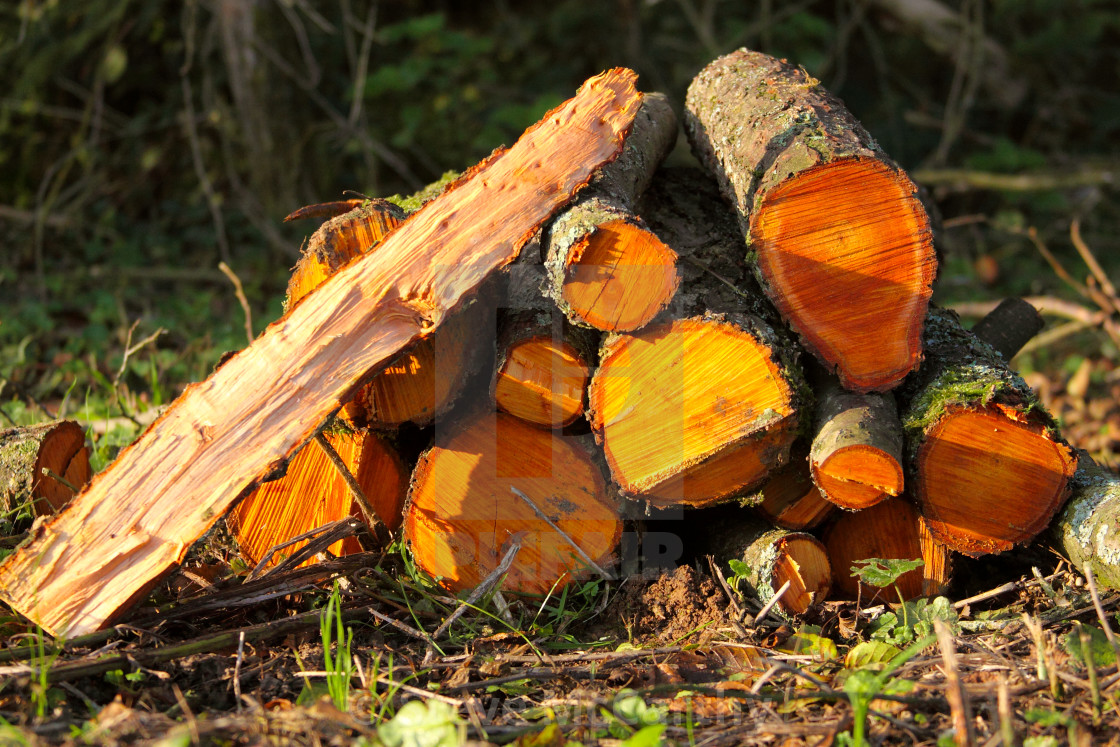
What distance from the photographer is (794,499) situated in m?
2.39

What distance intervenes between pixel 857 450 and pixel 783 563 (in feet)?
1.34

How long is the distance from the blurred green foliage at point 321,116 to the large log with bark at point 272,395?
84.1 inches

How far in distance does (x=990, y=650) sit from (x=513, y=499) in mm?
1211

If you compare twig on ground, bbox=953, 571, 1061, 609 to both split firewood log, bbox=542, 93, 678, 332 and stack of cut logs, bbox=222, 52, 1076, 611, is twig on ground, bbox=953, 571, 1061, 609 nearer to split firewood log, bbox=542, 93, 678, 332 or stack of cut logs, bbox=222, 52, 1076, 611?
stack of cut logs, bbox=222, 52, 1076, 611

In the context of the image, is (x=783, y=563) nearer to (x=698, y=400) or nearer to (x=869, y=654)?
(x=869, y=654)

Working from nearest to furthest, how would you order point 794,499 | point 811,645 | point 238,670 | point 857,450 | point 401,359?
1. point 238,670
2. point 857,450
3. point 811,645
4. point 401,359
5. point 794,499

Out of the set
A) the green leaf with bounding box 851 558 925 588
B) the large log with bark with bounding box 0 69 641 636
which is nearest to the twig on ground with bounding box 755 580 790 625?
the green leaf with bounding box 851 558 925 588

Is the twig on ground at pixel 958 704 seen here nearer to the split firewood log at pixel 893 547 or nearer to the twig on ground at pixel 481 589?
the split firewood log at pixel 893 547

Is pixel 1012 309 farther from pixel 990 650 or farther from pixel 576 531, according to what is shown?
pixel 576 531

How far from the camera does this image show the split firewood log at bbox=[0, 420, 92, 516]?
96.7 inches

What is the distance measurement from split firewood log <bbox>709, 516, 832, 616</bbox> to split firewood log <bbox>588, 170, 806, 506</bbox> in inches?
7.8

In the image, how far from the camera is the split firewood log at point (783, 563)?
2.27 m

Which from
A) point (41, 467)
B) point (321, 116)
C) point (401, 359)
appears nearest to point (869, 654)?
point (401, 359)

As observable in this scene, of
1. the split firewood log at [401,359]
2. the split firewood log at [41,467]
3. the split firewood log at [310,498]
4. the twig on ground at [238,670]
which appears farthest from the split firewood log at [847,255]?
the split firewood log at [41,467]
